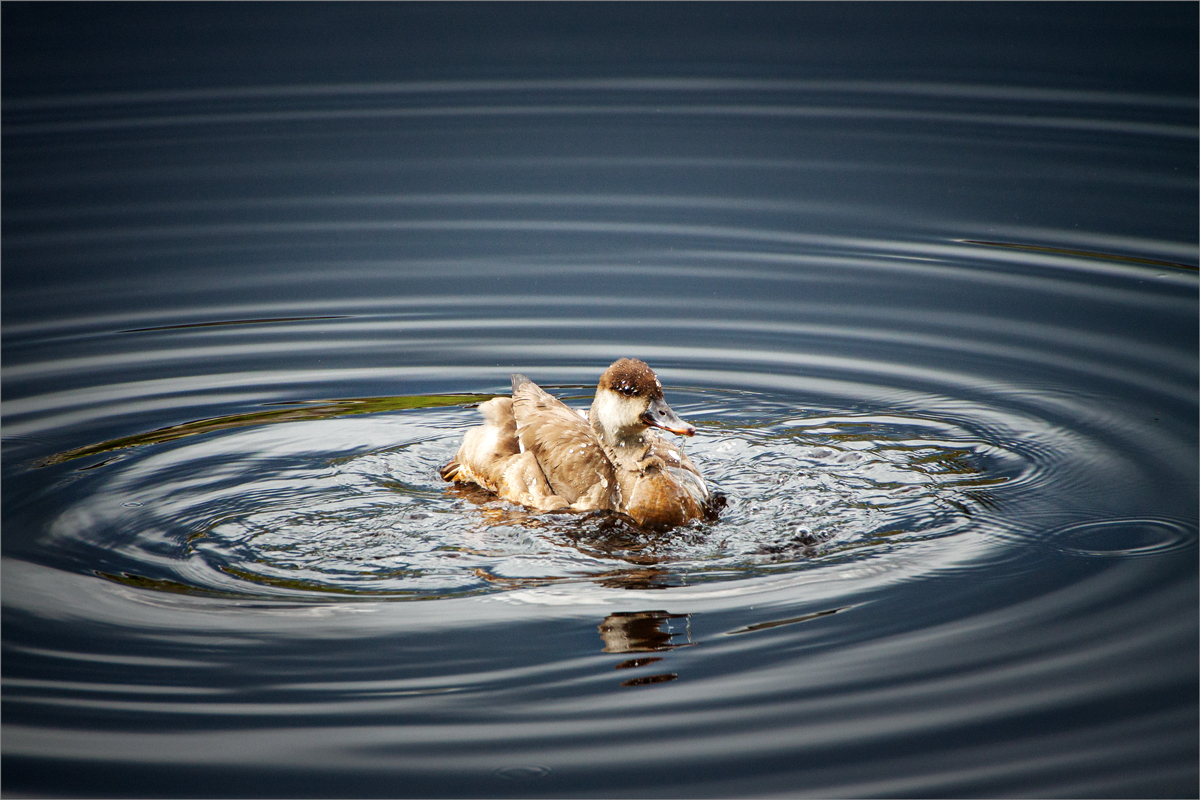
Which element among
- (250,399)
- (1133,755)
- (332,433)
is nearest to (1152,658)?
(1133,755)

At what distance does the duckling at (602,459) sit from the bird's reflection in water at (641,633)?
1205 mm

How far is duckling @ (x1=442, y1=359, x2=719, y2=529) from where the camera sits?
6.98 m

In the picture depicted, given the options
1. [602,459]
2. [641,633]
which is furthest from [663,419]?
[641,633]

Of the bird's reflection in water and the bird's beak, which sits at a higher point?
the bird's beak

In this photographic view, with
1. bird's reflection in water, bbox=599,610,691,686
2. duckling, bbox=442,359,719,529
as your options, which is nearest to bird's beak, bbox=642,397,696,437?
duckling, bbox=442,359,719,529

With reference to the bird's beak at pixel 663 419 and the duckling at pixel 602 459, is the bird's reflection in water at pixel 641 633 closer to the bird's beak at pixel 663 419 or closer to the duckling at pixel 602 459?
the duckling at pixel 602 459

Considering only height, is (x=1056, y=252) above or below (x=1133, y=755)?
above

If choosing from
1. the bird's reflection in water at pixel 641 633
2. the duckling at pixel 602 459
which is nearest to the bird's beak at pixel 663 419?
the duckling at pixel 602 459

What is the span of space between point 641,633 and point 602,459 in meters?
1.84

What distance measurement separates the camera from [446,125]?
49.7 feet

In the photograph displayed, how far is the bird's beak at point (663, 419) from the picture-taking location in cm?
693

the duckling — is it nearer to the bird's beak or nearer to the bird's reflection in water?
the bird's beak

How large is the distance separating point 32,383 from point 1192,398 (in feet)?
24.5

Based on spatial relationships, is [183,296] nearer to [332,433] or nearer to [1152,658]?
[332,433]
